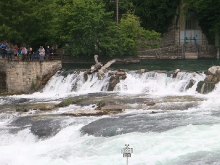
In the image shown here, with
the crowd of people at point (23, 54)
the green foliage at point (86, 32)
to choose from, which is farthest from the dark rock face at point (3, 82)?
the green foliage at point (86, 32)

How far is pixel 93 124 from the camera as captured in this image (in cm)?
2222

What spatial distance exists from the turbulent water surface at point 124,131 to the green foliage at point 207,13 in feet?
62.7

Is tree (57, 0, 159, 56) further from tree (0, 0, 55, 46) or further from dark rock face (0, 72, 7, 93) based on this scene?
dark rock face (0, 72, 7, 93)

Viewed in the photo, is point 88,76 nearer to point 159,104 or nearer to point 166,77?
point 166,77

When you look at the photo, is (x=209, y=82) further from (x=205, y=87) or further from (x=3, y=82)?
(x=3, y=82)

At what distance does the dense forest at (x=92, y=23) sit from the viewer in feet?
117

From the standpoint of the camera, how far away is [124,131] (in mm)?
20875

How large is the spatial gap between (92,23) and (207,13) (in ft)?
46.1

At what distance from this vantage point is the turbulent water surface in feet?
58.8

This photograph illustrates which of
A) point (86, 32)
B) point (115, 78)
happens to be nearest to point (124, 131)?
point (115, 78)

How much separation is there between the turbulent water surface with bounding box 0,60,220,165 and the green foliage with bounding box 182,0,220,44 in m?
19.1

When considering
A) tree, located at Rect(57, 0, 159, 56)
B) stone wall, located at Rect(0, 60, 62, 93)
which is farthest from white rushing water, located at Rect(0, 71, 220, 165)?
tree, located at Rect(57, 0, 159, 56)

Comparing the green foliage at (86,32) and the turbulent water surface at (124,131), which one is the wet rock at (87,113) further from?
the green foliage at (86,32)

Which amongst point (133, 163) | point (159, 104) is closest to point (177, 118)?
point (159, 104)
